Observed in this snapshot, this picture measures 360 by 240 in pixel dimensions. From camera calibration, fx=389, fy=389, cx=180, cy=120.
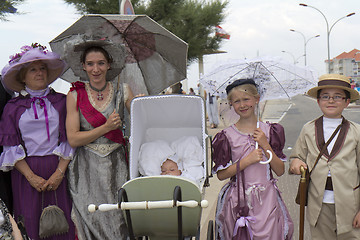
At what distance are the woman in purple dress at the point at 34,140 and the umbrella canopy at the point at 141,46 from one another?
49 cm

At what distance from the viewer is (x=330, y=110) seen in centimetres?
280

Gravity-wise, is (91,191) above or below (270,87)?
below

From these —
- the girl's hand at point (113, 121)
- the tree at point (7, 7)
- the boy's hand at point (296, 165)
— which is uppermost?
the tree at point (7, 7)

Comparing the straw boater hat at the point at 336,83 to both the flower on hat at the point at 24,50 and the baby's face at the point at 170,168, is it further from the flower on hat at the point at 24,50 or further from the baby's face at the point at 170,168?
the flower on hat at the point at 24,50

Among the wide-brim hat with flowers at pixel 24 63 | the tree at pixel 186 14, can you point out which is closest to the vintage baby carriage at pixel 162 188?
the wide-brim hat with flowers at pixel 24 63

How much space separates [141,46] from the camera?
3963 mm

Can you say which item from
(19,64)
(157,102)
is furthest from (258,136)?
(19,64)

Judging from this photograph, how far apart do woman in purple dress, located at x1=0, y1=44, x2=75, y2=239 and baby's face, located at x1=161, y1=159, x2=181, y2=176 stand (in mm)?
789

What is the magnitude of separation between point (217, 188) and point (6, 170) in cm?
403

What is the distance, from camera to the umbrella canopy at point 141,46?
11.8ft

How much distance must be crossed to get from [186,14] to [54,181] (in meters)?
21.6

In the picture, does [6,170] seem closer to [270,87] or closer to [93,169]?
[93,169]

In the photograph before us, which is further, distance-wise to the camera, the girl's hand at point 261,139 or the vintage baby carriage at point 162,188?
the girl's hand at point 261,139

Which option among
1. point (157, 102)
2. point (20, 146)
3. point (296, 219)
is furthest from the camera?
point (296, 219)
